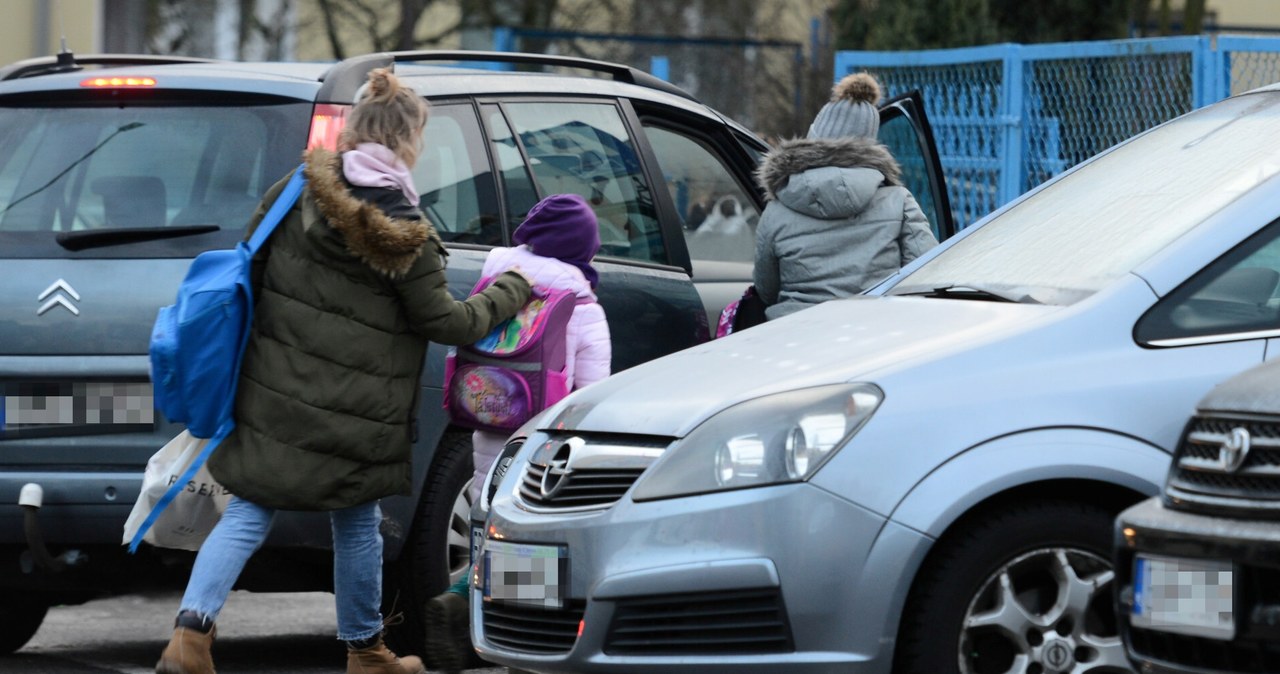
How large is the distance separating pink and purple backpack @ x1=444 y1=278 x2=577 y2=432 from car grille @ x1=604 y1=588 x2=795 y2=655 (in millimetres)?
1339

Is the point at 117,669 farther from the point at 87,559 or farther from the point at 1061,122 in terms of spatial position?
the point at 1061,122

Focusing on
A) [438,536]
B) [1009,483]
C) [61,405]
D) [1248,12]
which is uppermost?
[1248,12]

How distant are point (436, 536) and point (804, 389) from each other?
1877mm

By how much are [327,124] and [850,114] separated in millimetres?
1792

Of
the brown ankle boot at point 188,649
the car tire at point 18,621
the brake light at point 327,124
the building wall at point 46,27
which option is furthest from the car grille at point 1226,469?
the building wall at point 46,27

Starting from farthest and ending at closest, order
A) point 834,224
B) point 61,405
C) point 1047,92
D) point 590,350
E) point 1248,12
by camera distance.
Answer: point 1248,12
point 1047,92
point 834,224
point 590,350
point 61,405

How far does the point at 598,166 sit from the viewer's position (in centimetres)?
645

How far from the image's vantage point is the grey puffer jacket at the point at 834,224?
6219 millimetres

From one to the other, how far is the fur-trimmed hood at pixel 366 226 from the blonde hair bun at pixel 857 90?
1969mm

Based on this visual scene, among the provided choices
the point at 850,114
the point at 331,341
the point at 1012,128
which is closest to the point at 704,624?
the point at 331,341

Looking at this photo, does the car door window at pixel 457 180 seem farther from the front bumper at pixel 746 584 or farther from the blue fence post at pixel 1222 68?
the blue fence post at pixel 1222 68

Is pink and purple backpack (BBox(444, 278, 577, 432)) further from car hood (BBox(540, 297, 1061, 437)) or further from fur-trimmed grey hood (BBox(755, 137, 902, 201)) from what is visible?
fur-trimmed grey hood (BBox(755, 137, 902, 201))

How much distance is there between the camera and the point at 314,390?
507 centimetres

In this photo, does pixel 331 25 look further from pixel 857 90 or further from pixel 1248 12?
pixel 857 90
